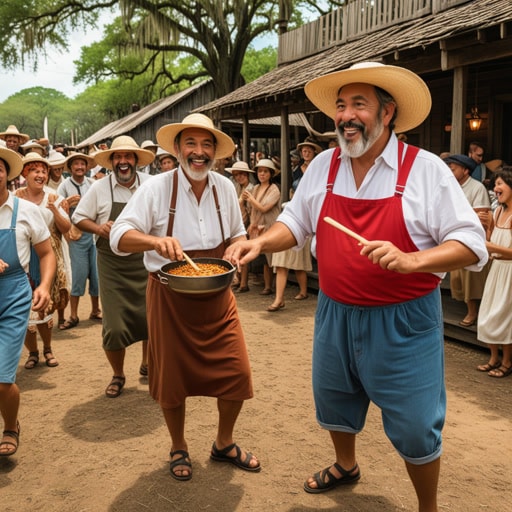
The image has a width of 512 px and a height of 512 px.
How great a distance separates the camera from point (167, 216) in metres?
3.43

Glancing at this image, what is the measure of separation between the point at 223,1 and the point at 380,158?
74.4 feet

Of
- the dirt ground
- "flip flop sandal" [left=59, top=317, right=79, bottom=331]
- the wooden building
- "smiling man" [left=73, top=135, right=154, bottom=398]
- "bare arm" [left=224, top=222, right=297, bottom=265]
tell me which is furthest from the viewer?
"flip flop sandal" [left=59, top=317, right=79, bottom=331]

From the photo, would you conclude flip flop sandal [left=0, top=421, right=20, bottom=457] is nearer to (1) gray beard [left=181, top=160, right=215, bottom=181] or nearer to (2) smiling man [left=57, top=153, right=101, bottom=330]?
(1) gray beard [left=181, top=160, right=215, bottom=181]

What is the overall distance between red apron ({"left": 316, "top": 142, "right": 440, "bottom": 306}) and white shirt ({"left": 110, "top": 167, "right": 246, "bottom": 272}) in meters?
1.00

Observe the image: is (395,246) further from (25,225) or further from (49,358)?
(49,358)

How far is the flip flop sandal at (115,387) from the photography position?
4.90m

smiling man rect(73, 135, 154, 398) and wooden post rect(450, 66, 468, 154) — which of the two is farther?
wooden post rect(450, 66, 468, 154)

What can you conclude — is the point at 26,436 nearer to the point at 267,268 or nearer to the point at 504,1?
the point at 267,268

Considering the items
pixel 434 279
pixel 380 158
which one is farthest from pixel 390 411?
pixel 380 158

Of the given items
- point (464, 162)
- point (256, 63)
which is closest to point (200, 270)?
point (464, 162)

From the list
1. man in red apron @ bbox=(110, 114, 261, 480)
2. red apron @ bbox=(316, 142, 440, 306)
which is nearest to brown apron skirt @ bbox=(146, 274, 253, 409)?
man in red apron @ bbox=(110, 114, 261, 480)

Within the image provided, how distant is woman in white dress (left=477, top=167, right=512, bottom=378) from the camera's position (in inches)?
202

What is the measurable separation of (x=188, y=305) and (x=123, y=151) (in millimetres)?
2302

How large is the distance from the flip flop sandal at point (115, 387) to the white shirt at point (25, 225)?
161cm
